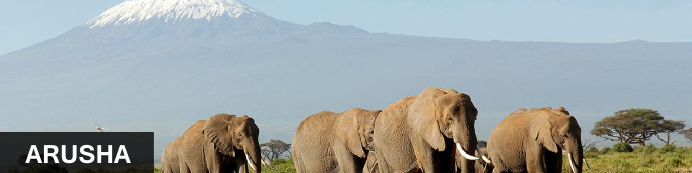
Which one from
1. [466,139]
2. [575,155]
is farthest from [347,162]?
[466,139]

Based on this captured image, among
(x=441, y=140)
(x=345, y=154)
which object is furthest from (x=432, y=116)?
(x=345, y=154)

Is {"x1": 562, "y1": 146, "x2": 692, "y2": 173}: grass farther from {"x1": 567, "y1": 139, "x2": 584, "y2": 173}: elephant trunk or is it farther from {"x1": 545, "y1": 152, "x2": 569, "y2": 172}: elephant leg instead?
{"x1": 567, "y1": 139, "x2": 584, "y2": 173}: elephant trunk

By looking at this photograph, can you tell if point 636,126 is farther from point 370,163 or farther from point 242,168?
point 242,168

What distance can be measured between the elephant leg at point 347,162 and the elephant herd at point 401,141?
0.02m

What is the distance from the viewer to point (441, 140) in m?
15.4

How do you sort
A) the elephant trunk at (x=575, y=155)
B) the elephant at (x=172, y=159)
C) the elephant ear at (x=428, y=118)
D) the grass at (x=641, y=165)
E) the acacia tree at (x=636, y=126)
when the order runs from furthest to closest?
1. the acacia tree at (x=636, y=126)
2. the grass at (x=641, y=165)
3. the elephant at (x=172, y=159)
4. the elephant trunk at (x=575, y=155)
5. the elephant ear at (x=428, y=118)

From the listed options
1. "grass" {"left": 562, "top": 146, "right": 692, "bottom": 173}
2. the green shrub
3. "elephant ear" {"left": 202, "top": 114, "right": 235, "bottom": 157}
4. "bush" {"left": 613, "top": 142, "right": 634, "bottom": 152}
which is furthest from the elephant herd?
"bush" {"left": 613, "top": 142, "right": 634, "bottom": 152}

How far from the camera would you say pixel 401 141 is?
1661 centimetres

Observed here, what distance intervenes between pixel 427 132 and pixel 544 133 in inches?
233

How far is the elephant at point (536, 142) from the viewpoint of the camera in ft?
67.8

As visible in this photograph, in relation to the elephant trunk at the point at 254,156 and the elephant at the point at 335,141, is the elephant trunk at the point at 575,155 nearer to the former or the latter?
the elephant at the point at 335,141

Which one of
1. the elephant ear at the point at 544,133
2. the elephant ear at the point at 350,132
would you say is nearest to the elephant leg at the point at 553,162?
the elephant ear at the point at 544,133

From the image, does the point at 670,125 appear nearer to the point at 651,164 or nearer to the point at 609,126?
the point at 609,126

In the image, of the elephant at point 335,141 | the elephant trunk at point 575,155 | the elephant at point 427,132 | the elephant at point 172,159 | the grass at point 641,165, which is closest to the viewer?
the elephant at point 427,132
